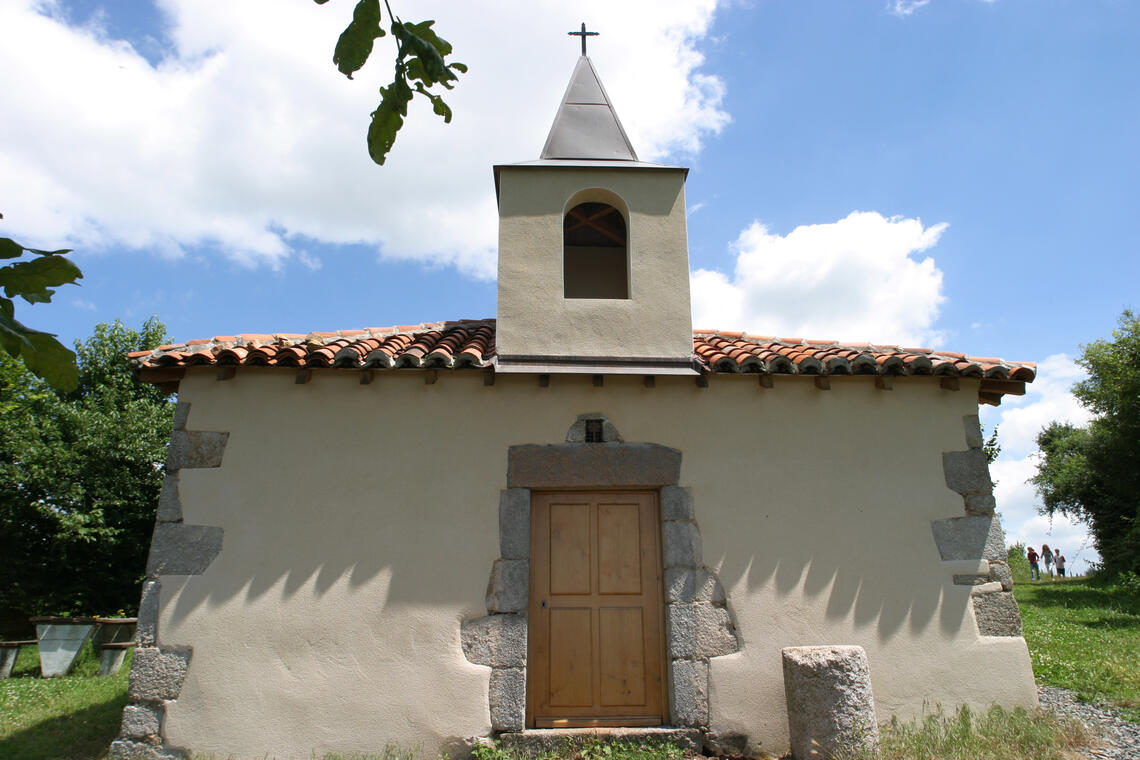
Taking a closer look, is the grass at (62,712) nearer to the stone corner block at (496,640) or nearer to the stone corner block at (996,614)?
the stone corner block at (496,640)

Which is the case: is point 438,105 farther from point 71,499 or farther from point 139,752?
point 71,499

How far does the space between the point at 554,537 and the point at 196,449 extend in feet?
9.77

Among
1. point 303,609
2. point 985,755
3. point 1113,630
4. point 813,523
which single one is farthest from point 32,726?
point 1113,630

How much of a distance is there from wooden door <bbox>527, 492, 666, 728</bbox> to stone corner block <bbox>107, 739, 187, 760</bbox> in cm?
257

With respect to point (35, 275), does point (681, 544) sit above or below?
below

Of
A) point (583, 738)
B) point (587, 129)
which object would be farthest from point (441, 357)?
point (587, 129)

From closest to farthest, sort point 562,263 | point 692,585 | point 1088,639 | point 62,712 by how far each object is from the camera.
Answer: point 692,585 → point 562,263 → point 62,712 → point 1088,639

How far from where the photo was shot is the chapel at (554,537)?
A: 5078 millimetres

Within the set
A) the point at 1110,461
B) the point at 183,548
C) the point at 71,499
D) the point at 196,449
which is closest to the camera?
the point at 183,548

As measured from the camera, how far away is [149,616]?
16.7ft

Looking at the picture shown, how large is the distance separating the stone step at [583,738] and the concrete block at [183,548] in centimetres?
265

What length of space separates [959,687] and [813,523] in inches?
64.7

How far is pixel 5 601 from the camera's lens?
12.3 meters

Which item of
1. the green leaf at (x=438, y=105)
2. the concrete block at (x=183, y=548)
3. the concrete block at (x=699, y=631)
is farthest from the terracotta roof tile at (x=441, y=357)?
the green leaf at (x=438, y=105)
